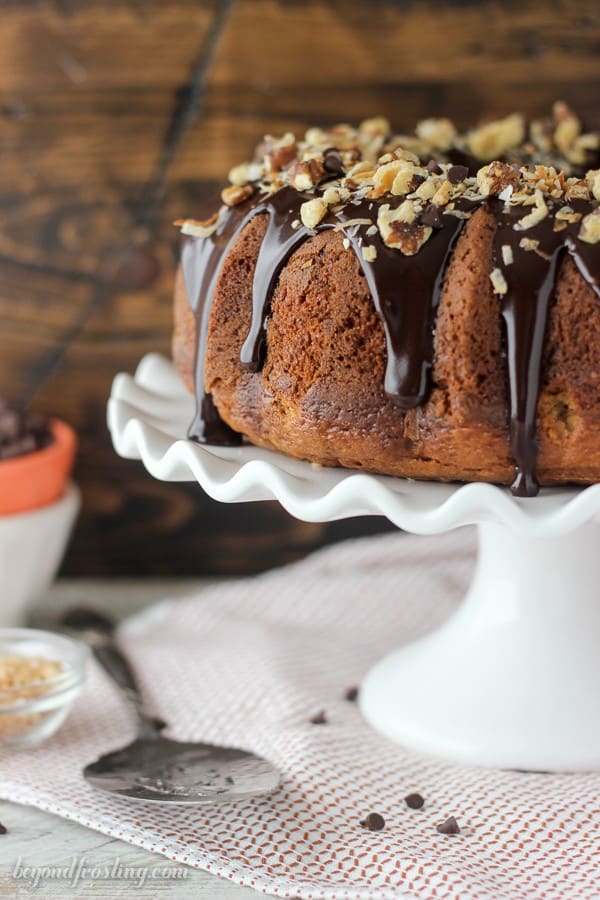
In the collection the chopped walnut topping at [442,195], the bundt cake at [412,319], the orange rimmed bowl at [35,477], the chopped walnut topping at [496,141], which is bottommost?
the orange rimmed bowl at [35,477]

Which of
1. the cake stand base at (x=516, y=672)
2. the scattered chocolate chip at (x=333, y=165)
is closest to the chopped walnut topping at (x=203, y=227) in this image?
the scattered chocolate chip at (x=333, y=165)

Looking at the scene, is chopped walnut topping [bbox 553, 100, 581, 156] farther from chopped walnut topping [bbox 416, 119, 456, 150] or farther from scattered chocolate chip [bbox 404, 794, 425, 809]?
scattered chocolate chip [bbox 404, 794, 425, 809]

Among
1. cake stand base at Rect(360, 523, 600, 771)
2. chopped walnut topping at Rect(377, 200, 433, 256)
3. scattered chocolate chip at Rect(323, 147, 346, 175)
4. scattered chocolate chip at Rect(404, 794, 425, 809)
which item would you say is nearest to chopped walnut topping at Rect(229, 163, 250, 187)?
scattered chocolate chip at Rect(323, 147, 346, 175)

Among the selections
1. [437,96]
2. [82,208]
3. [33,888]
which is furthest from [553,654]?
[82,208]

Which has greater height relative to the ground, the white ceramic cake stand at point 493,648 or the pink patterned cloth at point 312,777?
the white ceramic cake stand at point 493,648

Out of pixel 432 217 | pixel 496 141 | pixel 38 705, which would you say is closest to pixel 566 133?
pixel 496 141

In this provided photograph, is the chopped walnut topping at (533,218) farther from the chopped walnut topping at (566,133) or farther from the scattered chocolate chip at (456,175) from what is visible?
the chopped walnut topping at (566,133)
